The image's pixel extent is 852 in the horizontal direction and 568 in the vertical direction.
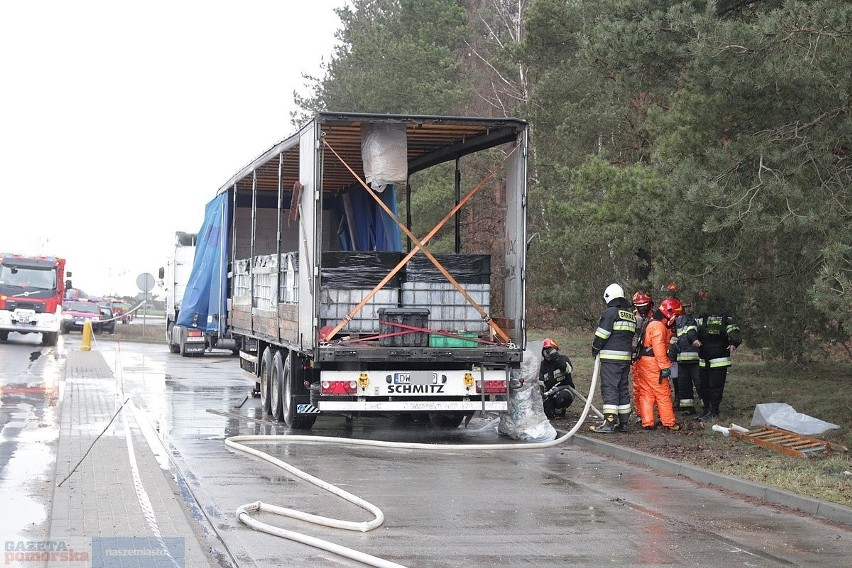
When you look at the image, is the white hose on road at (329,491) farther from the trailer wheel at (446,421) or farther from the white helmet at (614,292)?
the trailer wheel at (446,421)

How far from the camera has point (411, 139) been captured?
1462cm

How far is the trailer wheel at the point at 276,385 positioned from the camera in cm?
1501

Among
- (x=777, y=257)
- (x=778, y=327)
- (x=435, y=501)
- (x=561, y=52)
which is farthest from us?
(x=561, y=52)

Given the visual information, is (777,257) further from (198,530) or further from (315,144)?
(198,530)

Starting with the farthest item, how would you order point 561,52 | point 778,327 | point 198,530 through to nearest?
point 561,52
point 778,327
point 198,530

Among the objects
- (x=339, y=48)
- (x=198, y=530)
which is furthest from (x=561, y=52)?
(x=339, y=48)

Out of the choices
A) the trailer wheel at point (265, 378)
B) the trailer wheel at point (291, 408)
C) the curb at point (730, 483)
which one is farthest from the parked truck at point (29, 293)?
the curb at point (730, 483)

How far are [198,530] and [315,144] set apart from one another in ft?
19.2

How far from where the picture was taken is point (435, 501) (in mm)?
9172

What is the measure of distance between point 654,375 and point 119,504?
7.28 metres
